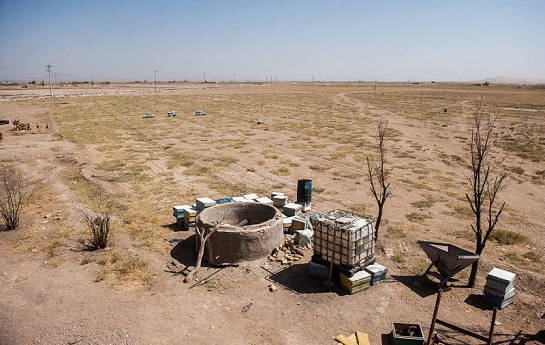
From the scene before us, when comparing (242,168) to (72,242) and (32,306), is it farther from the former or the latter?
(32,306)

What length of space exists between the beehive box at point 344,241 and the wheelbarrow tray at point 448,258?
4.72 ft

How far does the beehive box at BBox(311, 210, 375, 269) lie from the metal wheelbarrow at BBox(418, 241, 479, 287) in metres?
1.43

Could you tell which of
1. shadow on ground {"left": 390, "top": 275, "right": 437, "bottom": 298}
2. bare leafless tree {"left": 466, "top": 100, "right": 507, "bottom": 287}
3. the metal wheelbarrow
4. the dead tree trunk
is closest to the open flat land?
shadow on ground {"left": 390, "top": 275, "right": 437, "bottom": 298}

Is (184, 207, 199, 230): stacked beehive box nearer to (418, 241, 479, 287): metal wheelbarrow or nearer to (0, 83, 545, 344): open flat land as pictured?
(0, 83, 545, 344): open flat land

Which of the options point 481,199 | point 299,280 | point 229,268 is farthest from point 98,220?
point 481,199

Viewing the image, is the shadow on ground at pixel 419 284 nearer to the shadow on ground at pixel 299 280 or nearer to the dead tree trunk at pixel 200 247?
the shadow on ground at pixel 299 280

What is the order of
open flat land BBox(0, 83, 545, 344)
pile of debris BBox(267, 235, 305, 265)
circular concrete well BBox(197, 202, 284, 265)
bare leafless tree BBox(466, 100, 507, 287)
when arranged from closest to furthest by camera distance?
1. open flat land BBox(0, 83, 545, 344)
2. bare leafless tree BBox(466, 100, 507, 287)
3. circular concrete well BBox(197, 202, 284, 265)
4. pile of debris BBox(267, 235, 305, 265)

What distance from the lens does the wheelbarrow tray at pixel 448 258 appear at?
8.17 meters

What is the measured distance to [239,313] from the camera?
25.7 ft

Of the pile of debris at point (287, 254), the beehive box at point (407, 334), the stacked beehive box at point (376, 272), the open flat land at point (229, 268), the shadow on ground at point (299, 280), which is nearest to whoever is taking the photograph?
the beehive box at point (407, 334)

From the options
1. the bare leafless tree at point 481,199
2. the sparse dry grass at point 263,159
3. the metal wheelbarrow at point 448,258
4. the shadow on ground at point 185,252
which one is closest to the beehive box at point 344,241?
the metal wheelbarrow at point 448,258

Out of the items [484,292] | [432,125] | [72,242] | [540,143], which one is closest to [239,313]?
[484,292]

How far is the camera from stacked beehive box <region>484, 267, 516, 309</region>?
7922 millimetres

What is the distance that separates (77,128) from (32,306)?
101 ft
